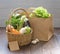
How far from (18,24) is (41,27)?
0.81 ft

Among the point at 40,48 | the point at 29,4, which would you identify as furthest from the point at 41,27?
the point at 29,4

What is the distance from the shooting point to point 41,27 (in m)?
1.91

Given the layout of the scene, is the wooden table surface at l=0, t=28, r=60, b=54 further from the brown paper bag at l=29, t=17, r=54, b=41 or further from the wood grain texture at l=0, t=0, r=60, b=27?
the wood grain texture at l=0, t=0, r=60, b=27

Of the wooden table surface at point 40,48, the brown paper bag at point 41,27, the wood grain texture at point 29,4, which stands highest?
the wood grain texture at point 29,4

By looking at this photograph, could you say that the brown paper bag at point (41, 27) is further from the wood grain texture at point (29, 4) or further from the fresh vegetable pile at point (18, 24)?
the wood grain texture at point (29, 4)

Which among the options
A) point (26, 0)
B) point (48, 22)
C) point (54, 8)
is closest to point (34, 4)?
point (26, 0)

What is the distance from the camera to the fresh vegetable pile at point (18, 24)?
178 cm

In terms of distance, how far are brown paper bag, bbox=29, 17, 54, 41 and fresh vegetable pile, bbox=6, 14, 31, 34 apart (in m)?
0.07

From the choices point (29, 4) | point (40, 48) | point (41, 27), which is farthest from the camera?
point (29, 4)

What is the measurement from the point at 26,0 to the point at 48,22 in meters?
0.64

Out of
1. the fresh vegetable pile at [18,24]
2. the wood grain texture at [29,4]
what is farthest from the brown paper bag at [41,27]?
the wood grain texture at [29,4]

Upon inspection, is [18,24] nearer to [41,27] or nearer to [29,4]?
[41,27]

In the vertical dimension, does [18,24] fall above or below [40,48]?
above

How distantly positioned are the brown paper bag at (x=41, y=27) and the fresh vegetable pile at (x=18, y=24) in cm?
7
